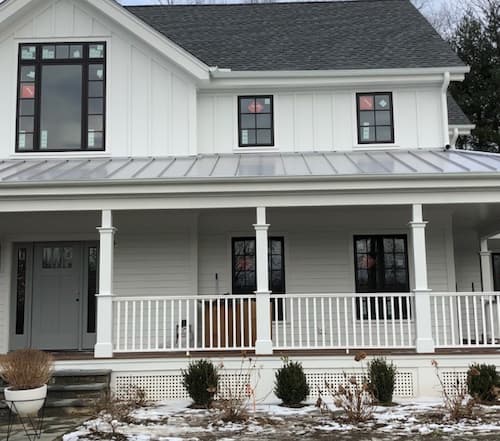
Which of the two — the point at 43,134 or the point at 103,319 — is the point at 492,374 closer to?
the point at 103,319

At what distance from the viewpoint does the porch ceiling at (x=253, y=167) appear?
940 cm

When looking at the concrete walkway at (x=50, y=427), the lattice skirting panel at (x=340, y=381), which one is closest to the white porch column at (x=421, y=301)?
the lattice skirting panel at (x=340, y=381)

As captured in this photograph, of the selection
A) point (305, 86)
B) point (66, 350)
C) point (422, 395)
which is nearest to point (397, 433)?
point (422, 395)

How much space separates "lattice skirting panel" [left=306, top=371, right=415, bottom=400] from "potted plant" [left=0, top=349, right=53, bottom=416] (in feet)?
13.0

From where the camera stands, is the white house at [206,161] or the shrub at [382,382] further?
the white house at [206,161]

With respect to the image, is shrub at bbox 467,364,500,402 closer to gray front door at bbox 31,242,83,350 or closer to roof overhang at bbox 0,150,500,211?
roof overhang at bbox 0,150,500,211

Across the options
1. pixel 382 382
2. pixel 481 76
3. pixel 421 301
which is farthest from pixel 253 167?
pixel 481 76

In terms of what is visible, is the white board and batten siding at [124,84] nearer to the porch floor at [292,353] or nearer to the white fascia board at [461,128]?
the porch floor at [292,353]

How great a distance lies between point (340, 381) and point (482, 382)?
2.05 meters

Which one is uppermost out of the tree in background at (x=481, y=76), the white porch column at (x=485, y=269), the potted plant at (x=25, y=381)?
the tree in background at (x=481, y=76)

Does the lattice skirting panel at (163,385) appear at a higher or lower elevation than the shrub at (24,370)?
lower

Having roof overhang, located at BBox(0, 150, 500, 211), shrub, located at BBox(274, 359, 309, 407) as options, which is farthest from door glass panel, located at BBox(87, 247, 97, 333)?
shrub, located at BBox(274, 359, 309, 407)

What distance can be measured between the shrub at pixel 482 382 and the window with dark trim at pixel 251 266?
4225 mm

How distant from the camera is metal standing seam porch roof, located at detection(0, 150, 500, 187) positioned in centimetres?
939
